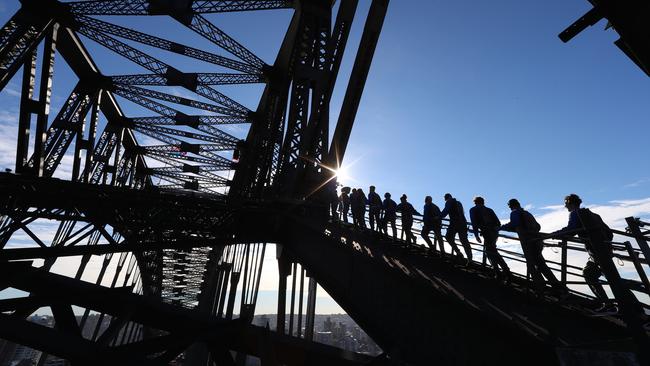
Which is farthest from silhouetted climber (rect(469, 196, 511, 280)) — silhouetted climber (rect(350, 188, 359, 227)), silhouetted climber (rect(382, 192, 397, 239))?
silhouetted climber (rect(350, 188, 359, 227))

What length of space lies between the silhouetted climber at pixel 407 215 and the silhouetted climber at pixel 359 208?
4.66 ft

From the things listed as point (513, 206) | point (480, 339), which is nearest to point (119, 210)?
point (480, 339)

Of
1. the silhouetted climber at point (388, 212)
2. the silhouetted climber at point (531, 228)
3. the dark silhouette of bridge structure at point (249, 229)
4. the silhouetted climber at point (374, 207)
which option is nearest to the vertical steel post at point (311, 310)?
the dark silhouette of bridge structure at point (249, 229)

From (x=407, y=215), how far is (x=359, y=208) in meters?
1.86

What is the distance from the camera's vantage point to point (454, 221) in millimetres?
7113

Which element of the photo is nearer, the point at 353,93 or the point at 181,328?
the point at 181,328

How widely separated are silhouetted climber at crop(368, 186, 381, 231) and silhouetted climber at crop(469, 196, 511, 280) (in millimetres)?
3713

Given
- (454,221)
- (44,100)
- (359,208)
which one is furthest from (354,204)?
(44,100)

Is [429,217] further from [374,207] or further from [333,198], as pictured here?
[333,198]

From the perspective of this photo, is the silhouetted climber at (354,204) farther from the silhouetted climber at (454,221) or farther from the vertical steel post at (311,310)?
the silhouetted climber at (454,221)

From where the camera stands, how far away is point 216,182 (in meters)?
23.8

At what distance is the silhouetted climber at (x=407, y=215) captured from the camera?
8.62 m

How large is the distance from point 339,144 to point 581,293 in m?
6.89

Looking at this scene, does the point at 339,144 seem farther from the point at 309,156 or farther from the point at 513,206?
the point at 513,206
